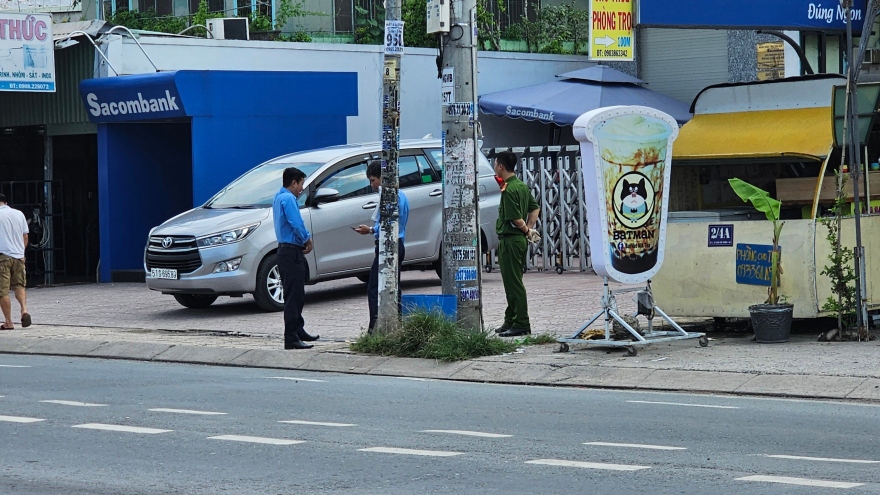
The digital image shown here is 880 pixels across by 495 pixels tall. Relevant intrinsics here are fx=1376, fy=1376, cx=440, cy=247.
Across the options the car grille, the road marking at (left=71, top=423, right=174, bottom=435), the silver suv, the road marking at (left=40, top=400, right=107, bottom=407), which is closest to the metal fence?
the silver suv

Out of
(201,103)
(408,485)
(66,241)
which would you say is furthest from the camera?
(66,241)

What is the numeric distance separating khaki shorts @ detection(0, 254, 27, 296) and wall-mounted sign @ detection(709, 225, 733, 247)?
839 centimetres

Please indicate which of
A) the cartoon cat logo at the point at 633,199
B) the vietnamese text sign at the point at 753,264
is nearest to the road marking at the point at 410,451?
the cartoon cat logo at the point at 633,199

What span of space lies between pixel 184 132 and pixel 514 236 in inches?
454

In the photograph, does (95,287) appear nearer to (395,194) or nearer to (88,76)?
(88,76)

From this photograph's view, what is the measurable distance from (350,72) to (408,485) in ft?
53.1

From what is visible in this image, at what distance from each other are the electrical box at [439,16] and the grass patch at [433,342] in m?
2.69

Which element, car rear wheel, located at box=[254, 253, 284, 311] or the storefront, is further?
the storefront

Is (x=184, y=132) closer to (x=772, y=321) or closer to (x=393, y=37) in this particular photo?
(x=393, y=37)

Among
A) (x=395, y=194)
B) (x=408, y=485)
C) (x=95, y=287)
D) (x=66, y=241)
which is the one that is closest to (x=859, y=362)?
(x=395, y=194)

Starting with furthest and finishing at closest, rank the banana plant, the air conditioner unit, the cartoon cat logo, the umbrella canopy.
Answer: the air conditioner unit, the umbrella canopy, the banana plant, the cartoon cat logo

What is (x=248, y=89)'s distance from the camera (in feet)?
71.2

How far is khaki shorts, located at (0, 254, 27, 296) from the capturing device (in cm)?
1641

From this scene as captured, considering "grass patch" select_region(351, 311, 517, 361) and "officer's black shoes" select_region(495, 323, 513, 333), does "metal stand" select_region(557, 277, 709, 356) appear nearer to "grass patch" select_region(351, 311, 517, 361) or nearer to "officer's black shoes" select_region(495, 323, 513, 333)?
"grass patch" select_region(351, 311, 517, 361)
